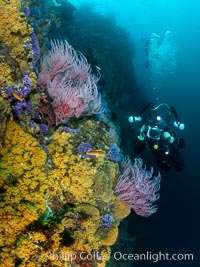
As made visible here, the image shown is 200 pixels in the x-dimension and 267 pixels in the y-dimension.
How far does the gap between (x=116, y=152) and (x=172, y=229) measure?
518 inches

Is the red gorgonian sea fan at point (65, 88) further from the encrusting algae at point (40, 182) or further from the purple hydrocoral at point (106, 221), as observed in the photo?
the purple hydrocoral at point (106, 221)

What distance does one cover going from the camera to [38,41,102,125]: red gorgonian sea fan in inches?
168

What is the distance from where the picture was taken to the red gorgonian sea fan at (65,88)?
4277 mm

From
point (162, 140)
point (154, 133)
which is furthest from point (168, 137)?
point (154, 133)

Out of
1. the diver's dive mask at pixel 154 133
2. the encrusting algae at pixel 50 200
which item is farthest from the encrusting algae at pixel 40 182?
the diver's dive mask at pixel 154 133

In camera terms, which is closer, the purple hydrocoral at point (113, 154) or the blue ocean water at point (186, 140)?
the purple hydrocoral at point (113, 154)

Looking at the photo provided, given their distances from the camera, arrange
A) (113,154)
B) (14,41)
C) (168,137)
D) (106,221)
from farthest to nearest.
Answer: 1. (168,137)
2. (113,154)
3. (106,221)
4. (14,41)

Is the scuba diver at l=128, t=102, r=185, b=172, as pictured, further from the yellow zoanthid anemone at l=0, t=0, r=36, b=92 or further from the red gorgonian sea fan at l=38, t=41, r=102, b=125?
the yellow zoanthid anemone at l=0, t=0, r=36, b=92

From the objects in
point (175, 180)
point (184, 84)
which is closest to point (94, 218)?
point (175, 180)

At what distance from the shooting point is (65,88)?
14.1 feet

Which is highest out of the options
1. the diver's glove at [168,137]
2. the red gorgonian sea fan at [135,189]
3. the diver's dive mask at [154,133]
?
the diver's dive mask at [154,133]

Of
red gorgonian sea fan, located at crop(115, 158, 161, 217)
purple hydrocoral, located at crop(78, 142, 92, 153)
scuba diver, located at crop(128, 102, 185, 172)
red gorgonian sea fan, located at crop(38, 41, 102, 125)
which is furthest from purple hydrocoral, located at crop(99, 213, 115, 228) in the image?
scuba diver, located at crop(128, 102, 185, 172)

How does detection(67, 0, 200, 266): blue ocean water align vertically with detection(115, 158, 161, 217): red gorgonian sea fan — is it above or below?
above

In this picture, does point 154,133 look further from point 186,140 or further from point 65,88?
point 186,140
